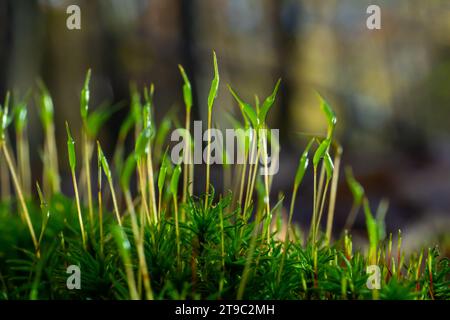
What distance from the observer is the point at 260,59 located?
21.4 feet

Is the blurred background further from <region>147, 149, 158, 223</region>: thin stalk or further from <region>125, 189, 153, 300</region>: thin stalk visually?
<region>125, 189, 153, 300</region>: thin stalk

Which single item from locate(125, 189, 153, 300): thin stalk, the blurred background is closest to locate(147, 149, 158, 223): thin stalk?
locate(125, 189, 153, 300): thin stalk

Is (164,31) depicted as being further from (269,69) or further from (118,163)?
(118,163)

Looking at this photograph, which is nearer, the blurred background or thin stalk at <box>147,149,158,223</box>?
thin stalk at <box>147,149,158,223</box>

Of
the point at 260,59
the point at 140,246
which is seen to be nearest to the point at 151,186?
the point at 140,246

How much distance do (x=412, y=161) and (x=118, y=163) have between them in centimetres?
318

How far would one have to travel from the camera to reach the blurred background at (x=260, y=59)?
422cm

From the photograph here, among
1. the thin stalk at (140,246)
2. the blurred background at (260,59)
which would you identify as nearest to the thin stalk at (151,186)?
the thin stalk at (140,246)

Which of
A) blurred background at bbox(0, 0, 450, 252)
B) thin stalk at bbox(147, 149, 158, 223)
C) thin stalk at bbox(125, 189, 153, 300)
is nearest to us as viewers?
thin stalk at bbox(125, 189, 153, 300)

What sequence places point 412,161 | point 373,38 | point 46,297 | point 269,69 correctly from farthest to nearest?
point 373,38 → point 269,69 → point 412,161 → point 46,297

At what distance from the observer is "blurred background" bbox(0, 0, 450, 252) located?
4.22 m
